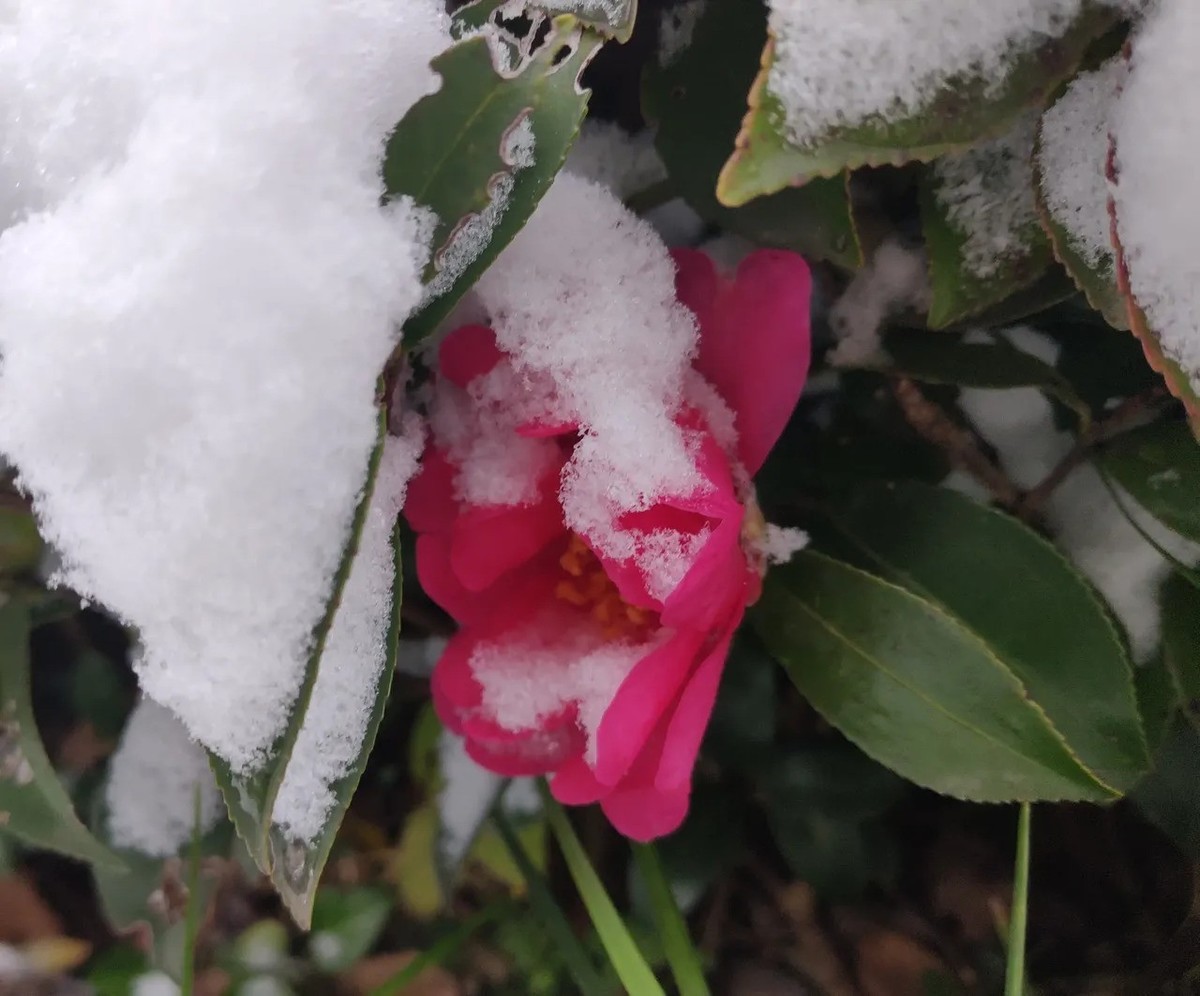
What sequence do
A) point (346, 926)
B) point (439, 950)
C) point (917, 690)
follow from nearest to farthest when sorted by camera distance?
point (917, 690) → point (439, 950) → point (346, 926)

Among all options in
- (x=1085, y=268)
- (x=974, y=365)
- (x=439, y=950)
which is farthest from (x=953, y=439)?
(x=439, y=950)

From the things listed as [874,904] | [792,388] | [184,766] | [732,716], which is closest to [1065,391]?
→ [792,388]

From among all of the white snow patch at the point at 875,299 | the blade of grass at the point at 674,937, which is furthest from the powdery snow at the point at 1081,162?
the blade of grass at the point at 674,937

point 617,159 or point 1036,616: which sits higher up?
point 617,159

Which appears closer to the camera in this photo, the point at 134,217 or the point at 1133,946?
the point at 134,217

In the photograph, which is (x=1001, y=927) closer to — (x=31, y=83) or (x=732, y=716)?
(x=732, y=716)

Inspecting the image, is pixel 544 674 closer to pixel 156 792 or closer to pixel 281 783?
pixel 281 783

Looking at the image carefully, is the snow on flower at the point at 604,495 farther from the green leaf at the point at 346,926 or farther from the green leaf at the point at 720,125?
the green leaf at the point at 346,926

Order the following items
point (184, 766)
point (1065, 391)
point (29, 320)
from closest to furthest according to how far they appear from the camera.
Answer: point (29, 320) → point (1065, 391) → point (184, 766)
